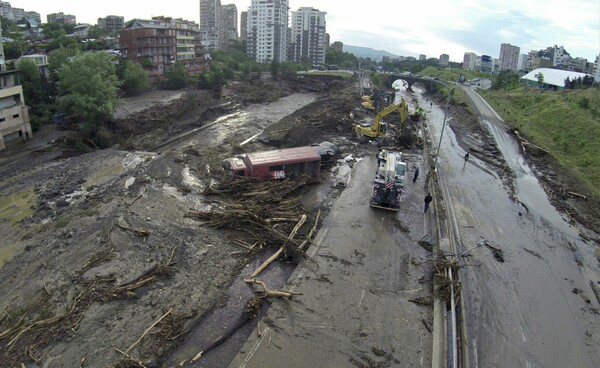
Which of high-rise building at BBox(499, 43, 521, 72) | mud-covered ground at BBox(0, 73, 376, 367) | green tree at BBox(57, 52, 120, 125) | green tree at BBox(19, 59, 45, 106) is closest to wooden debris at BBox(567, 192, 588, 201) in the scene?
mud-covered ground at BBox(0, 73, 376, 367)

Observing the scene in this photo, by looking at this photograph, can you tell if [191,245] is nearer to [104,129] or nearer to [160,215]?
[160,215]

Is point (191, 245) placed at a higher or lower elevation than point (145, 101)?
lower

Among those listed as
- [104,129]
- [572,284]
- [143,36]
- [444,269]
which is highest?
[143,36]

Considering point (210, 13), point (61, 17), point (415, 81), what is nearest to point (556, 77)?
point (415, 81)

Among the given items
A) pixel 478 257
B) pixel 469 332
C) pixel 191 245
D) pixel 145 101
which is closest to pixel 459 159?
pixel 478 257

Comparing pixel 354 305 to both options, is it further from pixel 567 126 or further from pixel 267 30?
pixel 267 30

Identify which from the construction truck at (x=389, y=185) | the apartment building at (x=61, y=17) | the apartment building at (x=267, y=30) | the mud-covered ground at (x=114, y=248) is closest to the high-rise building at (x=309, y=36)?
the apartment building at (x=267, y=30)

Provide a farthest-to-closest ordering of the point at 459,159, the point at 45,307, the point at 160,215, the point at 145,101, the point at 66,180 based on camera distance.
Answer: the point at 145,101 < the point at 459,159 < the point at 66,180 < the point at 160,215 < the point at 45,307
